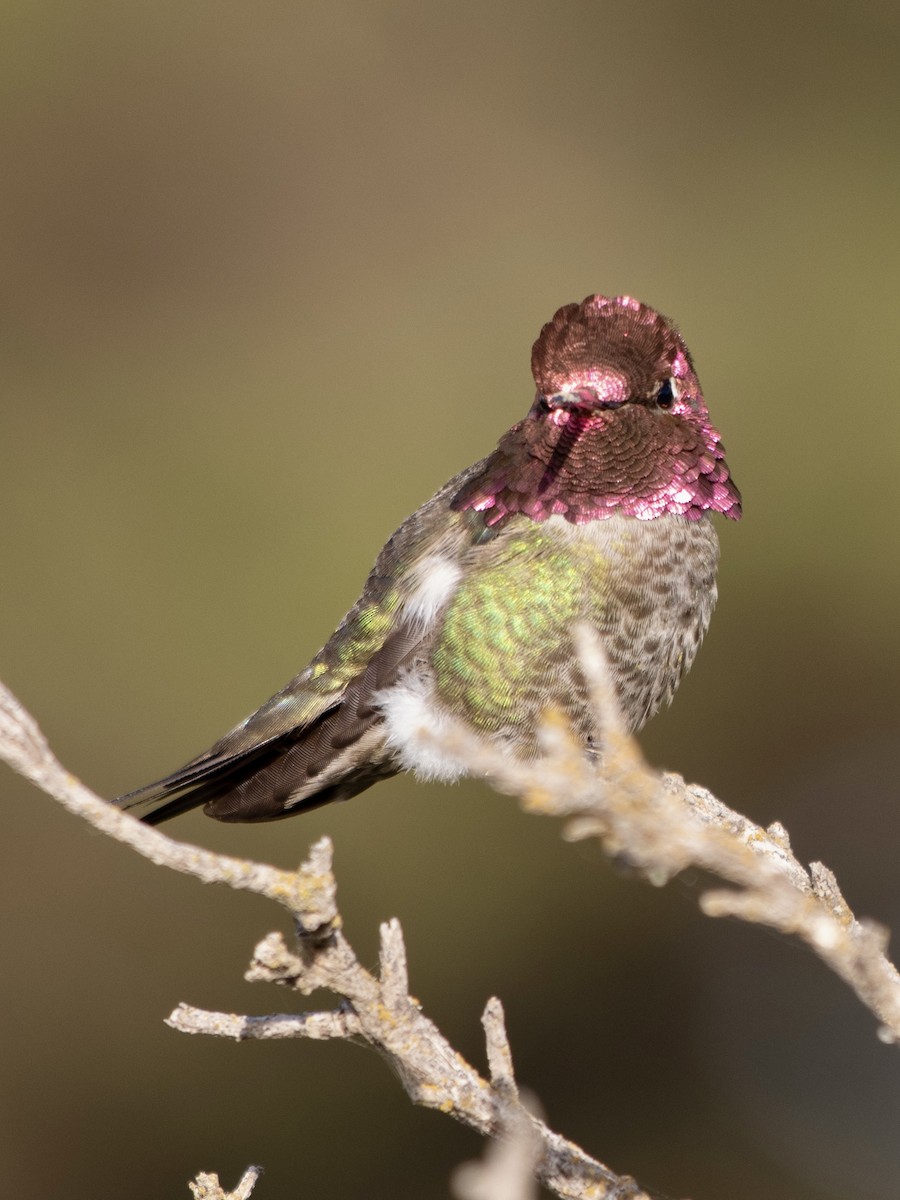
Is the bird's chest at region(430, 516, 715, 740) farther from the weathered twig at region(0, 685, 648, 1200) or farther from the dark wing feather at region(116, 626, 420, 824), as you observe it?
the weathered twig at region(0, 685, 648, 1200)

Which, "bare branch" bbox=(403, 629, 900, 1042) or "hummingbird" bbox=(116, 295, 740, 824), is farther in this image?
"hummingbird" bbox=(116, 295, 740, 824)

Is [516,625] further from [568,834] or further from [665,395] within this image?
[568,834]

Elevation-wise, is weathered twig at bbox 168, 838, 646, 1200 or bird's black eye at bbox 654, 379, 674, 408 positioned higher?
bird's black eye at bbox 654, 379, 674, 408

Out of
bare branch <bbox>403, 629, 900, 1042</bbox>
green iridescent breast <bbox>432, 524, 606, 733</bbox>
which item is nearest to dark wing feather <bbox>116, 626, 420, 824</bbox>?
green iridescent breast <bbox>432, 524, 606, 733</bbox>

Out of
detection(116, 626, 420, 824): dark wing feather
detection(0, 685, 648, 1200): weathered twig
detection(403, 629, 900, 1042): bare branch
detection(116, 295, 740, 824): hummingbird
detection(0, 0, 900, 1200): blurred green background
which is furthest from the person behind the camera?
detection(0, 0, 900, 1200): blurred green background

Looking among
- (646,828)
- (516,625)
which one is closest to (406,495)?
(516,625)

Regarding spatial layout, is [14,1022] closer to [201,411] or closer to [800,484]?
[201,411]

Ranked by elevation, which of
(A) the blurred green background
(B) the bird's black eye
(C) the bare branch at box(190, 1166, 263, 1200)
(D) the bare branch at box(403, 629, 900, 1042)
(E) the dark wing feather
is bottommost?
(C) the bare branch at box(190, 1166, 263, 1200)

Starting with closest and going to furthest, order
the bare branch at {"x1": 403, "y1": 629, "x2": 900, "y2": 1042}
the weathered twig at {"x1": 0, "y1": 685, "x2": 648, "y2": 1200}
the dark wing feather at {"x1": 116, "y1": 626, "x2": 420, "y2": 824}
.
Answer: the bare branch at {"x1": 403, "y1": 629, "x2": 900, "y2": 1042} < the weathered twig at {"x1": 0, "y1": 685, "x2": 648, "y2": 1200} < the dark wing feather at {"x1": 116, "y1": 626, "x2": 420, "y2": 824}
